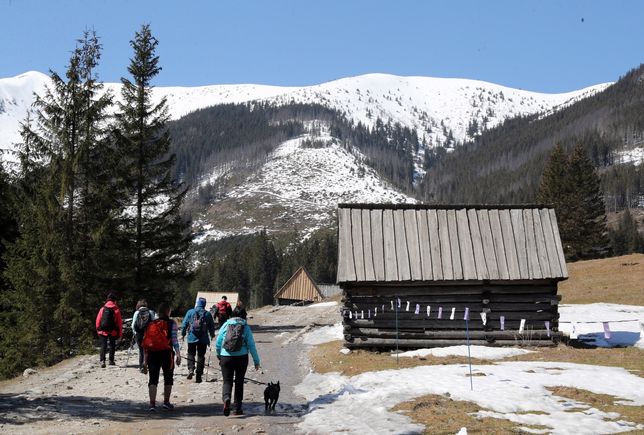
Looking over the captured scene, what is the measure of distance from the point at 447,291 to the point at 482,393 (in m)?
9.18

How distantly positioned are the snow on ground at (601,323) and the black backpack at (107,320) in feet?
50.5

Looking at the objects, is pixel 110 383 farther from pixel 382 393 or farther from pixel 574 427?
pixel 574 427

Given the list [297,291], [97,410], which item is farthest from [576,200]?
[97,410]

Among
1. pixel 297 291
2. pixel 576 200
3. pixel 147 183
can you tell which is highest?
pixel 576 200

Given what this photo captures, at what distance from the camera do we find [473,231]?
22.8 m

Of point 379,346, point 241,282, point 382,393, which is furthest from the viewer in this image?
point 241,282

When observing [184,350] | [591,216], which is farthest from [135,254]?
[591,216]

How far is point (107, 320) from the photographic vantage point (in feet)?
57.2

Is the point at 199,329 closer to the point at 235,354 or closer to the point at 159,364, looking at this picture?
the point at 159,364

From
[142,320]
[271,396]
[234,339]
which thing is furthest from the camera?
[142,320]

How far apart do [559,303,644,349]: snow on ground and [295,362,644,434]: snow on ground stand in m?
7.04

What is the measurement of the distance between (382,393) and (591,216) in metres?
61.1

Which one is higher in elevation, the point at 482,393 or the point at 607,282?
the point at 607,282

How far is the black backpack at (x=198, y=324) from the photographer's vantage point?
15.4 meters
